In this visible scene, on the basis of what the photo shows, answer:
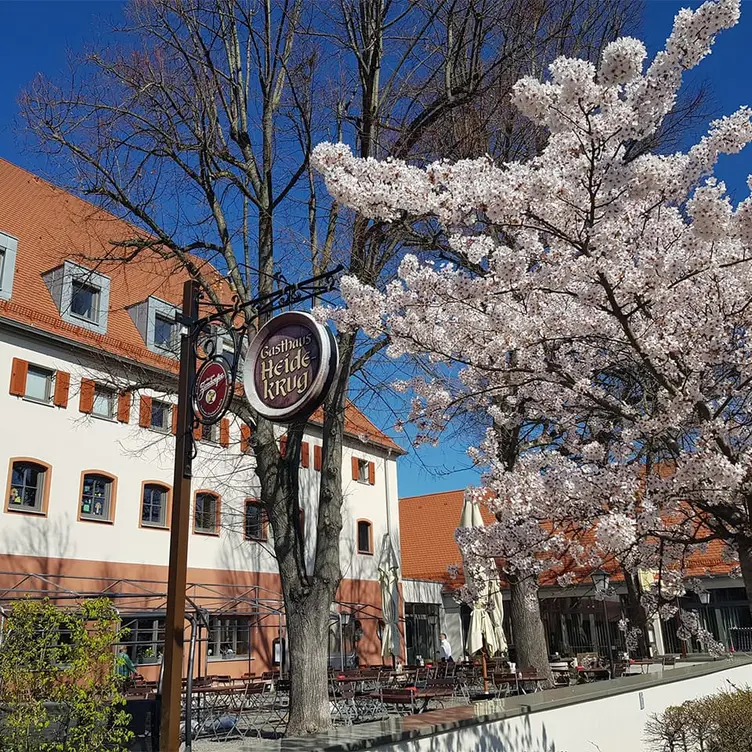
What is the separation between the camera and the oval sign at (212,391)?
734 cm

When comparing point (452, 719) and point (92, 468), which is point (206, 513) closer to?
point (92, 468)

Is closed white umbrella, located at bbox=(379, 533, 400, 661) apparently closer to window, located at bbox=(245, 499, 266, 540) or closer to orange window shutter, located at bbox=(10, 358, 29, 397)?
window, located at bbox=(245, 499, 266, 540)

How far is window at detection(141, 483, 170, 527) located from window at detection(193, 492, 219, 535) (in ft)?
3.67

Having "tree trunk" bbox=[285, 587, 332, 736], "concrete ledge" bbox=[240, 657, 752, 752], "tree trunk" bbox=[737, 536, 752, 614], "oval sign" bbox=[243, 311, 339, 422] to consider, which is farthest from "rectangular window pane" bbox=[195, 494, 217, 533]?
"tree trunk" bbox=[737, 536, 752, 614]

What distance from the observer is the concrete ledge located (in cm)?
607

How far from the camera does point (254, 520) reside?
23984 mm

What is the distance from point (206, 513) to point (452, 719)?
1624 centimetres

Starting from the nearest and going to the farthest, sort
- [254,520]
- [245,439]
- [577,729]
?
1. [577,729]
2. [245,439]
3. [254,520]

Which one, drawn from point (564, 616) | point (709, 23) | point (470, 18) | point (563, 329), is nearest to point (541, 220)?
point (709, 23)

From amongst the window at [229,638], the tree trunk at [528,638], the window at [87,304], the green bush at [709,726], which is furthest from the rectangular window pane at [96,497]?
the green bush at [709,726]

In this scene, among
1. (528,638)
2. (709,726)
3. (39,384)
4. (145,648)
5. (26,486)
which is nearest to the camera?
(709,726)

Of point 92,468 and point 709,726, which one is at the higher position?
point 92,468

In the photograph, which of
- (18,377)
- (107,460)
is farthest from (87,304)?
(107,460)

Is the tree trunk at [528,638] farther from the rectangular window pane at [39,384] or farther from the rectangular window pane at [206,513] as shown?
the rectangular window pane at [39,384]
